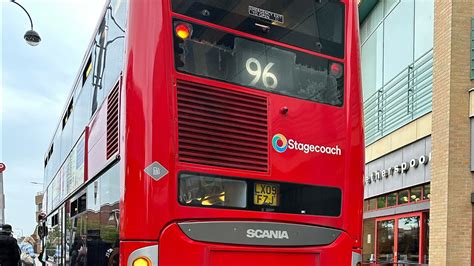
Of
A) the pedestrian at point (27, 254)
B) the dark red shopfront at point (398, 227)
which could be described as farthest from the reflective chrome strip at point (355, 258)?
the pedestrian at point (27, 254)

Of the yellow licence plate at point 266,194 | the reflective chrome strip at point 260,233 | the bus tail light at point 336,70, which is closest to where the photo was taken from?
the reflective chrome strip at point 260,233

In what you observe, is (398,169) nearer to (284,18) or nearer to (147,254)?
(284,18)

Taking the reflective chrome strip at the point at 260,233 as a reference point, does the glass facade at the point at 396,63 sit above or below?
above

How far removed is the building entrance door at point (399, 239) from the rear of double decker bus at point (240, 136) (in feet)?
30.5

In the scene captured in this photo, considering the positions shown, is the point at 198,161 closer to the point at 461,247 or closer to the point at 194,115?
the point at 194,115

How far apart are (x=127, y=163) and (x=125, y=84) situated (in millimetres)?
625

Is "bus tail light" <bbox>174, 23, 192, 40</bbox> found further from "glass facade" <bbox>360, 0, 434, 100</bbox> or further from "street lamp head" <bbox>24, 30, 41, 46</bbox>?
"glass facade" <bbox>360, 0, 434, 100</bbox>

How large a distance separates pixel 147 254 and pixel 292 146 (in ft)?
4.97

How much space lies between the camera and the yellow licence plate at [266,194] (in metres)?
3.97

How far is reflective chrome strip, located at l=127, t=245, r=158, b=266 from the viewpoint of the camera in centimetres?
344

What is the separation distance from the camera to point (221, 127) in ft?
12.7

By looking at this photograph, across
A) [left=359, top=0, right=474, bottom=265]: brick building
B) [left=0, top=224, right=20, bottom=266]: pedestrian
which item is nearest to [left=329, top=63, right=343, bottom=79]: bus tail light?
[left=0, top=224, right=20, bottom=266]: pedestrian

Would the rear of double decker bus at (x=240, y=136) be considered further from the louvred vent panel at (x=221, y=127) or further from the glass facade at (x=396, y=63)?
the glass facade at (x=396, y=63)

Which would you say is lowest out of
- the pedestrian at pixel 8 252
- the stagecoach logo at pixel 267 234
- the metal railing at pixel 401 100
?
the pedestrian at pixel 8 252
